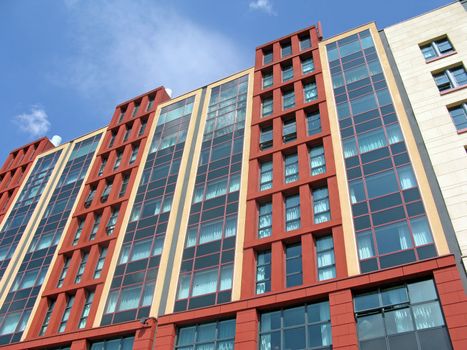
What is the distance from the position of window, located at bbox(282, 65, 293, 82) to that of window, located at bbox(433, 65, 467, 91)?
1280 centimetres

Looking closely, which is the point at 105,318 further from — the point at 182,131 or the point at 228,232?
the point at 182,131

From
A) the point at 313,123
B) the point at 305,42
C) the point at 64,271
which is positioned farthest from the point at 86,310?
the point at 305,42

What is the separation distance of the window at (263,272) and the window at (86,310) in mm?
12410

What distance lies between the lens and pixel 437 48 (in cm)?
3581

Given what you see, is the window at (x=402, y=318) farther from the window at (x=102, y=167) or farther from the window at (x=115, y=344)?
the window at (x=102, y=167)


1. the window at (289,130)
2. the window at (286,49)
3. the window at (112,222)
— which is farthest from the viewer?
the window at (286,49)

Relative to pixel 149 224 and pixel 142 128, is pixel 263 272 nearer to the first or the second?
pixel 149 224

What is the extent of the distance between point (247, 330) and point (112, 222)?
18.1 meters

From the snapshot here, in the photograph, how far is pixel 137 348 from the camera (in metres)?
27.8

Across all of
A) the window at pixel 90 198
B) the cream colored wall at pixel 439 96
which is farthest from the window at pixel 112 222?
the cream colored wall at pixel 439 96

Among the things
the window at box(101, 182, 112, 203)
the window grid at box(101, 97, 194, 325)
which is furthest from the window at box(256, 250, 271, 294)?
the window at box(101, 182, 112, 203)

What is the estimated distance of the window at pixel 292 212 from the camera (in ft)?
99.9

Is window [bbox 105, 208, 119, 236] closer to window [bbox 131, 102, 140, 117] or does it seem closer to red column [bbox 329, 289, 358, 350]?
window [bbox 131, 102, 140, 117]

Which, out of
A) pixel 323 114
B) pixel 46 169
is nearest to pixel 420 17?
pixel 323 114
